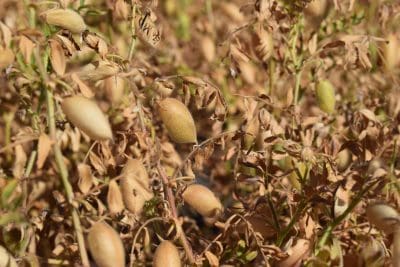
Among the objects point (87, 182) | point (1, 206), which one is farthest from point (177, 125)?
point (1, 206)

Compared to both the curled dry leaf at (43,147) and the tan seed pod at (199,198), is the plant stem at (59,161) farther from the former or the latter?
the tan seed pod at (199,198)

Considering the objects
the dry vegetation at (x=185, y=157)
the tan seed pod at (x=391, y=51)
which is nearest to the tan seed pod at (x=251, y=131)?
the dry vegetation at (x=185, y=157)

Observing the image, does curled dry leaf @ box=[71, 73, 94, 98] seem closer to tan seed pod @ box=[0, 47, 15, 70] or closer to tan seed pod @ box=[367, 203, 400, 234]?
tan seed pod @ box=[0, 47, 15, 70]

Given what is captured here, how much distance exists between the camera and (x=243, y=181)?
1.49 m

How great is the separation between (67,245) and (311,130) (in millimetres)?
597

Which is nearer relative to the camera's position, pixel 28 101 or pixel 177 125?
pixel 177 125

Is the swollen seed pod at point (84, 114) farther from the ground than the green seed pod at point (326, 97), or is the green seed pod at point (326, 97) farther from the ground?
the swollen seed pod at point (84, 114)

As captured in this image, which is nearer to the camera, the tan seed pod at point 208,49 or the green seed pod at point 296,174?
the green seed pod at point 296,174

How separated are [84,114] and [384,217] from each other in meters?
0.51

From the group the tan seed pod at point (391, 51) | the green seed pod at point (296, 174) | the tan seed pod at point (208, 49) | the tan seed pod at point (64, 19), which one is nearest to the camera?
the tan seed pod at point (64, 19)

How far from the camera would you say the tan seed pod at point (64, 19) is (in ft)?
4.14

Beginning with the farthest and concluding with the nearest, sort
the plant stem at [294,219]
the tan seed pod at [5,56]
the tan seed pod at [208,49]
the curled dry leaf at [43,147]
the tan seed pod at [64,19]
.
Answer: the tan seed pod at [208,49] < the plant stem at [294,219] < the tan seed pod at [64,19] < the tan seed pod at [5,56] < the curled dry leaf at [43,147]

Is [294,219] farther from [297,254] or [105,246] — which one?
[105,246]

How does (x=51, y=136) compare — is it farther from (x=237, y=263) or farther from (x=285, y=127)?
(x=285, y=127)
